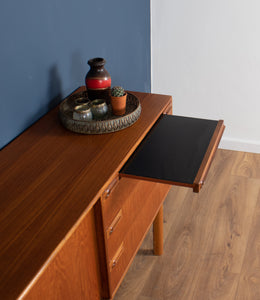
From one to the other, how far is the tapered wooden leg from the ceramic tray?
61 cm

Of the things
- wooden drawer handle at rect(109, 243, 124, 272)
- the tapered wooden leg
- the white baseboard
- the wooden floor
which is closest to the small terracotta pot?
wooden drawer handle at rect(109, 243, 124, 272)

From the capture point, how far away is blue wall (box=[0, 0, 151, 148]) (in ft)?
5.09

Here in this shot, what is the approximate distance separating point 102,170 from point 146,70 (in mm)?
1723

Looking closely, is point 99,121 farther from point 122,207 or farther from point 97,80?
point 122,207

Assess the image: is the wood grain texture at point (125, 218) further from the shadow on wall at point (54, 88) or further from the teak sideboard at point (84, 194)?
the shadow on wall at point (54, 88)

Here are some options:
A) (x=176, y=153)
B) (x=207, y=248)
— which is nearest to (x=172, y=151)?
(x=176, y=153)

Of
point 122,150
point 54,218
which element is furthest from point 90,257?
point 122,150

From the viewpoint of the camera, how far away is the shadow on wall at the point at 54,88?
1817 millimetres

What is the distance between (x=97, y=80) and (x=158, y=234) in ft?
2.93

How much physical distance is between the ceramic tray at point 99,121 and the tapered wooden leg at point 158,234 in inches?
24.2

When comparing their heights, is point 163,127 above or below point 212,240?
above

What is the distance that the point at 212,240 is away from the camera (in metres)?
2.34

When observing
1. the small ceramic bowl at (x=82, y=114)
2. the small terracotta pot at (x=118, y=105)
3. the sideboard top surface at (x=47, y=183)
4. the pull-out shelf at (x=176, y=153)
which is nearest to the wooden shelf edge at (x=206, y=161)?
the pull-out shelf at (x=176, y=153)

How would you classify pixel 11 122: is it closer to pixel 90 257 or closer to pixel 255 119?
pixel 90 257
